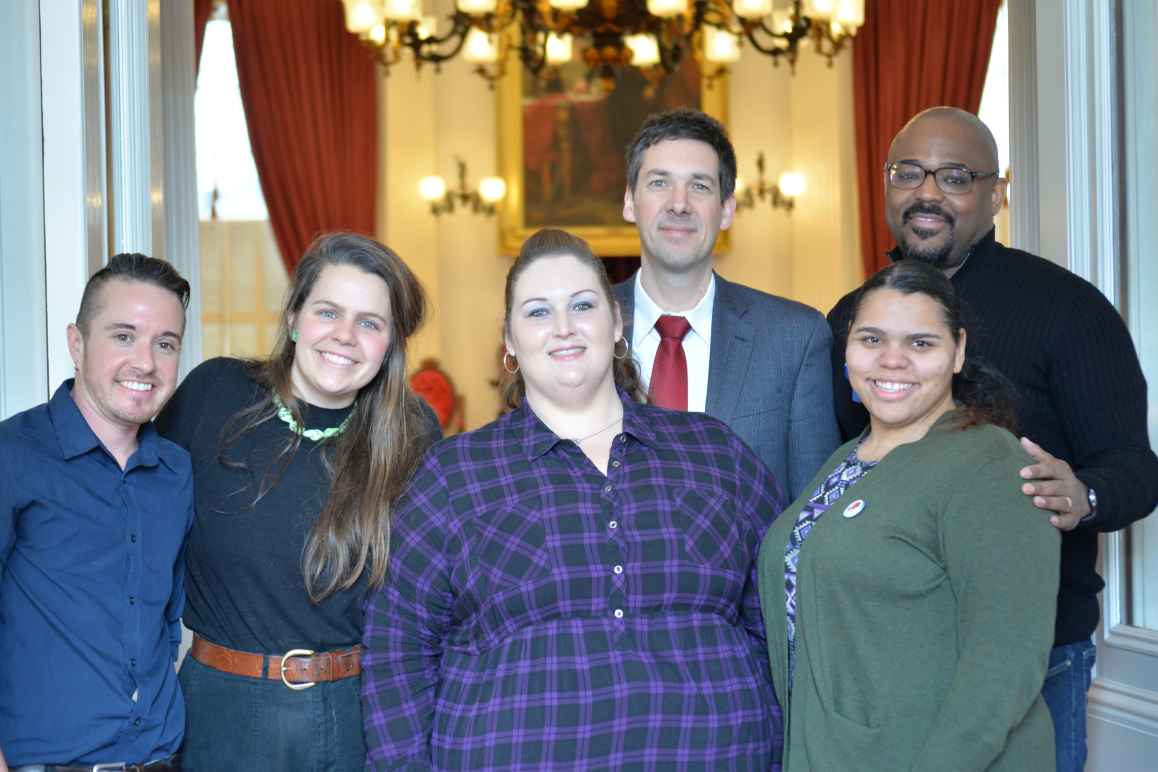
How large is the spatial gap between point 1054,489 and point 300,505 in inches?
58.5

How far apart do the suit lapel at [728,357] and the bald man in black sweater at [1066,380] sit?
46 centimetres

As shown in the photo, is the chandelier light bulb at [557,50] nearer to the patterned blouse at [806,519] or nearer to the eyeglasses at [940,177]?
the eyeglasses at [940,177]

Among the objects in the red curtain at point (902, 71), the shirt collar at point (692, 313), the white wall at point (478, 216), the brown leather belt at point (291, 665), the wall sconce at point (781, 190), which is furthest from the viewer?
the white wall at point (478, 216)

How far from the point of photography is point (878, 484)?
2307mm

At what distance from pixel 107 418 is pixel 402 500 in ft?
1.99

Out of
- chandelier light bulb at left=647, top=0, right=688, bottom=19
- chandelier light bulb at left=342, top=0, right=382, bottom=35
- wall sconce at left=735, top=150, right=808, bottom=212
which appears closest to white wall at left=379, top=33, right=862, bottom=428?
→ wall sconce at left=735, top=150, right=808, bottom=212

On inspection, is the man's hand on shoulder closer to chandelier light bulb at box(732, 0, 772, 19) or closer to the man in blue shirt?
the man in blue shirt

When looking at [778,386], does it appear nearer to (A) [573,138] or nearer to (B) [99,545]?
(B) [99,545]

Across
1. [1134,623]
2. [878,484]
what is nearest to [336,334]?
[878,484]

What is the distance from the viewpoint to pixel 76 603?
7.98 feet

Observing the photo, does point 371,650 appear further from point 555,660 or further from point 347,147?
point 347,147

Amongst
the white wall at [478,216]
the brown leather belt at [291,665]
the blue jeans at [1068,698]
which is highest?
the white wall at [478,216]

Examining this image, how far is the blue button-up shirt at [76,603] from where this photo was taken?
2.38m

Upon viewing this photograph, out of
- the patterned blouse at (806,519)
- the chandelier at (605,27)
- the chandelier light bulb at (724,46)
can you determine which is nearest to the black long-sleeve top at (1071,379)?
the patterned blouse at (806,519)
